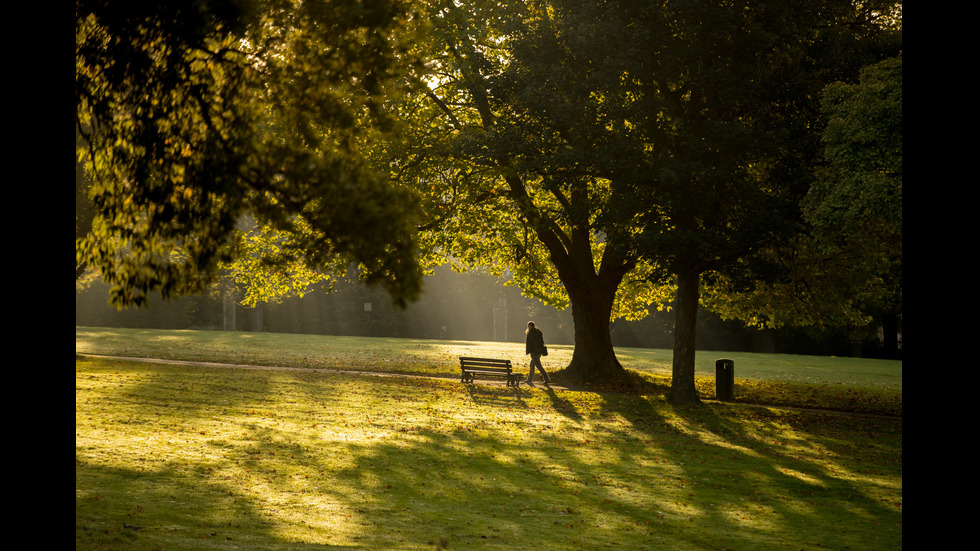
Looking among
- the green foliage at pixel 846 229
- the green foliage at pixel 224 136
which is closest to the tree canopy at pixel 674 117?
the green foliage at pixel 846 229

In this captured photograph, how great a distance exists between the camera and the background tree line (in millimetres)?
5773

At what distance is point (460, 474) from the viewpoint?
1084 cm

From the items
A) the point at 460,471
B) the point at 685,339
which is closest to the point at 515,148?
the point at 685,339

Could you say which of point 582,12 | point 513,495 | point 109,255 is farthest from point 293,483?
point 582,12

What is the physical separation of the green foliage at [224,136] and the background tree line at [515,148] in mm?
19

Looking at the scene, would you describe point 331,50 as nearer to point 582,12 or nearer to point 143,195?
point 143,195

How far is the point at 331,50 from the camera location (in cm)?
615

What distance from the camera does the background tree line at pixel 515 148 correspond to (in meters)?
5.77

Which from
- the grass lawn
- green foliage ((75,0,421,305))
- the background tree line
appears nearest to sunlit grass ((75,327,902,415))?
the background tree line

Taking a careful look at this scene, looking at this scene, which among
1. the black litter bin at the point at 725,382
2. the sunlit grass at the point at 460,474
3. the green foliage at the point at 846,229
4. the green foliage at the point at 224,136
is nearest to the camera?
the green foliage at the point at 224,136

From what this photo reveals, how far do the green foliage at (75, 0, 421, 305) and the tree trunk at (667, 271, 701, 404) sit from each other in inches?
575

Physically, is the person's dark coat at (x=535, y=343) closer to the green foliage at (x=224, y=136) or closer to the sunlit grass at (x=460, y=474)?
the sunlit grass at (x=460, y=474)

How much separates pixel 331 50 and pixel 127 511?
530cm
